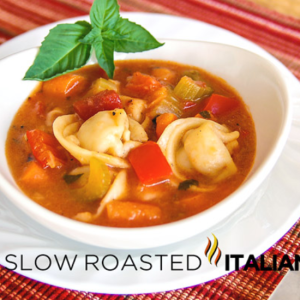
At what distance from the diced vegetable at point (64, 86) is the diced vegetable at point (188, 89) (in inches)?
→ 33.0

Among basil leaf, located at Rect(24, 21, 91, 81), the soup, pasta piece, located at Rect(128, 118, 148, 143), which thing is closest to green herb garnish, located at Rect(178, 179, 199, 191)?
the soup

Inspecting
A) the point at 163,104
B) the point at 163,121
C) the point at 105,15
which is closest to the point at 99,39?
the point at 105,15

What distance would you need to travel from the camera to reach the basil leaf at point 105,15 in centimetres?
372

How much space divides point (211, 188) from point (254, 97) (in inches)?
41.8

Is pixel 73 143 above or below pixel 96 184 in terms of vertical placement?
above

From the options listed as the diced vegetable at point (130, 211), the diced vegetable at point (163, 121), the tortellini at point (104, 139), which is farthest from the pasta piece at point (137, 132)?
the diced vegetable at point (130, 211)

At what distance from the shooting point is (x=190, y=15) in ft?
17.4

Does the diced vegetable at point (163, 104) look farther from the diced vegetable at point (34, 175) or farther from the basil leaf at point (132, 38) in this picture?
the diced vegetable at point (34, 175)

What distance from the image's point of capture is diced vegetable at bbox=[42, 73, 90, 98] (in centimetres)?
382

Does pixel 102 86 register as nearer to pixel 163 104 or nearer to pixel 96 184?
pixel 163 104

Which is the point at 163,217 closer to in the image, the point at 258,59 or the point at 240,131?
the point at 240,131

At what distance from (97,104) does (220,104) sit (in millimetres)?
1014

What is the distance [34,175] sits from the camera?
3074 millimetres

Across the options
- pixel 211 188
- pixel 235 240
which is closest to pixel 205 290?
pixel 235 240
